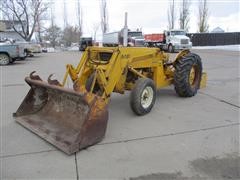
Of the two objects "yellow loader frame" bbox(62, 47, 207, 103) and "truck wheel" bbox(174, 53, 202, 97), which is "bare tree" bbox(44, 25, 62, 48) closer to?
"truck wheel" bbox(174, 53, 202, 97)

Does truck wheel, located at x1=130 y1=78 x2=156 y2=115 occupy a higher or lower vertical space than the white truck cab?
lower

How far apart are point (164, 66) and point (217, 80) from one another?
3559 mm

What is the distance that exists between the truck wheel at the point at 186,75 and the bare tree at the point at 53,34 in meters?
46.5

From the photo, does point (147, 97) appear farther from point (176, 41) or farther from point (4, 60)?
point (176, 41)

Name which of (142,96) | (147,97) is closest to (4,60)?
(147,97)

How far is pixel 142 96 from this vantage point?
5371 mm

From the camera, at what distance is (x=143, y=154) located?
3852 mm

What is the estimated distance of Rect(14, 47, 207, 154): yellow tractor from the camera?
4035mm

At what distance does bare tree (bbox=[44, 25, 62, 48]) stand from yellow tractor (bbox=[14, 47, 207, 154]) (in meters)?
46.8

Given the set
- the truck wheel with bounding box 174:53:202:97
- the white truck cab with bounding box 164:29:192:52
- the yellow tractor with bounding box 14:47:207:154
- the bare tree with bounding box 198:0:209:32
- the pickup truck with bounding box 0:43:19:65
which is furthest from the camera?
the bare tree with bounding box 198:0:209:32

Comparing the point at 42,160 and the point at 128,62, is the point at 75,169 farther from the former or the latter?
the point at 128,62

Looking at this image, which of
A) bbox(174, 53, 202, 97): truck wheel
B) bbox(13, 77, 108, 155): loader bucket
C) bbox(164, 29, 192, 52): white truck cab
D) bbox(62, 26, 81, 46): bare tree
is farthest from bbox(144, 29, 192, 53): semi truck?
bbox(62, 26, 81, 46): bare tree

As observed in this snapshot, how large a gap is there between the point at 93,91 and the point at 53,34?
48.5m

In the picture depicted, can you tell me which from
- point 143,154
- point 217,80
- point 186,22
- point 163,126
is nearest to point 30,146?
point 143,154
